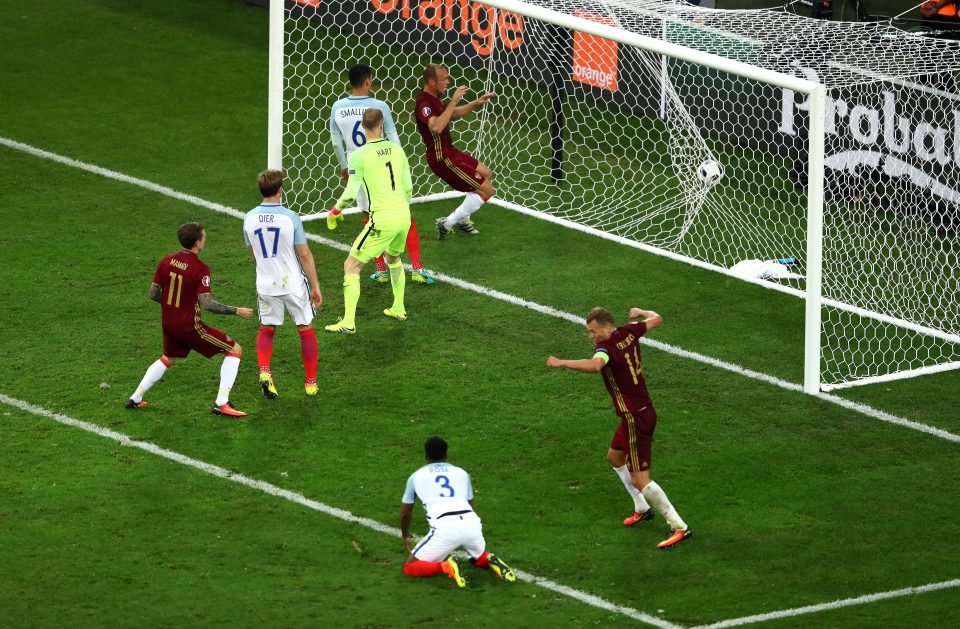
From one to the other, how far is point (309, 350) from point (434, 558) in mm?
2983

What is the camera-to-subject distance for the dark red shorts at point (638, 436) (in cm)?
1089

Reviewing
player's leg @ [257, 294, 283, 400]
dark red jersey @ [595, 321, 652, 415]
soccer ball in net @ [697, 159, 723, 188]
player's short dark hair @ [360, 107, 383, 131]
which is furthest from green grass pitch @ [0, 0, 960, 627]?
player's short dark hair @ [360, 107, 383, 131]

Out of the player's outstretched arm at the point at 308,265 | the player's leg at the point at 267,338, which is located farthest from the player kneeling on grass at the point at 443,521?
the player's leg at the point at 267,338

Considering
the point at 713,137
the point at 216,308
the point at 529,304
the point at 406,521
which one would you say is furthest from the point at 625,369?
the point at 713,137

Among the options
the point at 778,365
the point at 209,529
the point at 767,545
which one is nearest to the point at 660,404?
the point at 778,365

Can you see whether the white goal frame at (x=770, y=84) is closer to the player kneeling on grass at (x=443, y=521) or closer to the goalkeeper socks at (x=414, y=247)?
the goalkeeper socks at (x=414, y=247)

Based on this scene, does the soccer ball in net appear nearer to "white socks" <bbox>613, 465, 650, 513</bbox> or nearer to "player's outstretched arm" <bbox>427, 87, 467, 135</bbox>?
"player's outstretched arm" <bbox>427, 87, 467, 135</bbox>

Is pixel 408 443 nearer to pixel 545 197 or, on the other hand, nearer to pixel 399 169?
pixel 399 169

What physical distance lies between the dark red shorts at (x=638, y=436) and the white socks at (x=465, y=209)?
5482 millimetres

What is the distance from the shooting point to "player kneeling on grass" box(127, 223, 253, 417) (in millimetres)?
12094

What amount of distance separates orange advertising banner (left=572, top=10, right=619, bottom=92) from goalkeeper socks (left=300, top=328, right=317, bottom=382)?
6450 millimetres

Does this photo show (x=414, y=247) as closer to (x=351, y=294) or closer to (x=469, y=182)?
(x=469, y=182)

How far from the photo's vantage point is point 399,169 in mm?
14039

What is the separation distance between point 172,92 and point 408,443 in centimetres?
965
